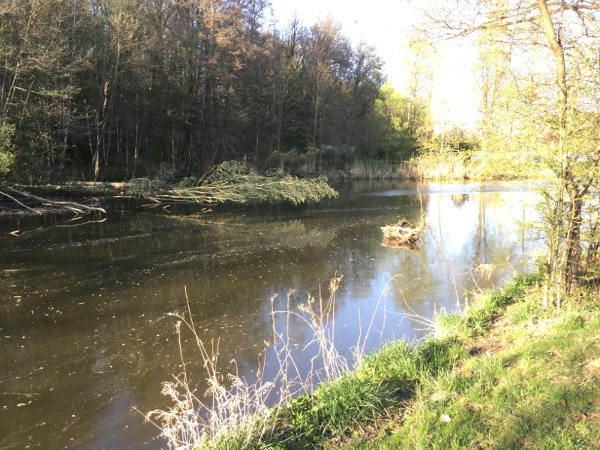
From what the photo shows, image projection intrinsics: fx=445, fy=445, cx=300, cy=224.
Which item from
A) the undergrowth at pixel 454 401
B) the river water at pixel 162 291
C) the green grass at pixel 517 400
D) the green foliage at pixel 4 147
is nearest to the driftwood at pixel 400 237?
the river water at pixel 162 291

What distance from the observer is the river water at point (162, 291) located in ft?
A: 15.2

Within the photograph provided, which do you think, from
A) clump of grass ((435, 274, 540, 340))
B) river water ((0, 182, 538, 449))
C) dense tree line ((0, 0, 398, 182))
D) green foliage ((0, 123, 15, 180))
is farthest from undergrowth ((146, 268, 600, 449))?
dense tree line ((0, 0, 398, 182))

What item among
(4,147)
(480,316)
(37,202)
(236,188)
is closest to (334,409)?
(480,316)

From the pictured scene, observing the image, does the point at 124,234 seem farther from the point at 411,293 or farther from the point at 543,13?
the point at 543,13

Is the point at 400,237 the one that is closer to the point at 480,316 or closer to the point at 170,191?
the point at 480,316

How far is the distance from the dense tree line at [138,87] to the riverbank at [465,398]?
1556 cm

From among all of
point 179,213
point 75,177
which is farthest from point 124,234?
point 75,177

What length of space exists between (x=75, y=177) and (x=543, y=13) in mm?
21446

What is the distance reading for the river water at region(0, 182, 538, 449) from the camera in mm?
4633

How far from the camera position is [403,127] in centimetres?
4431

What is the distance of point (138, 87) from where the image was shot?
78.3 ft

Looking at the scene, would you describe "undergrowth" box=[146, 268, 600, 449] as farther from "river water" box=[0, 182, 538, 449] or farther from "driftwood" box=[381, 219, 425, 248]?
"driftwood" box=[381, 219, 425, 248]

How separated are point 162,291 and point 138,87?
1890 cm

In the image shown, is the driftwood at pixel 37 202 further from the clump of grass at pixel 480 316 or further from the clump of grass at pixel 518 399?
the clump of grass at pixel 518 399
